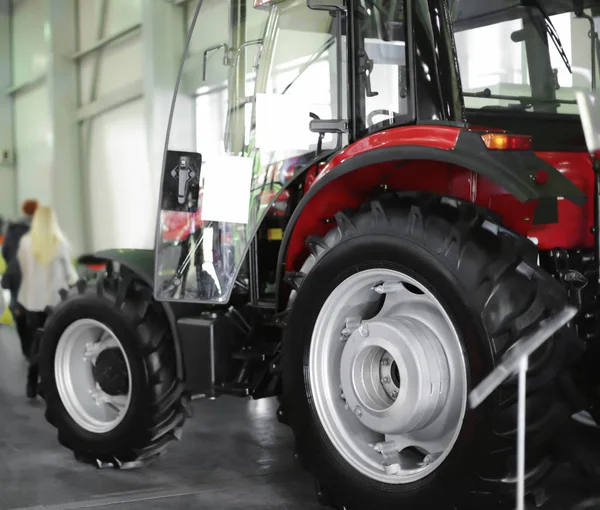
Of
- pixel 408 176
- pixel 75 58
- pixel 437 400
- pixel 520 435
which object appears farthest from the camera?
pixel 75 58

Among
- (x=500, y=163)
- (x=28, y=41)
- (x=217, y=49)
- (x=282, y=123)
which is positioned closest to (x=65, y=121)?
(x=28, y=41)

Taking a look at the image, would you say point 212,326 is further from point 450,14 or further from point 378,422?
point 450,14

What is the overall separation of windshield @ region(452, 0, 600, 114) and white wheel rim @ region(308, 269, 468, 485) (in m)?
0.75

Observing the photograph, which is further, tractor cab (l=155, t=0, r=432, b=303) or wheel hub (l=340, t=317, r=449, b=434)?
tractor cab (l=155, t=0, r=432, b=303)

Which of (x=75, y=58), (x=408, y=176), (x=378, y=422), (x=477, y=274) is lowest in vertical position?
(x=378, y=422)

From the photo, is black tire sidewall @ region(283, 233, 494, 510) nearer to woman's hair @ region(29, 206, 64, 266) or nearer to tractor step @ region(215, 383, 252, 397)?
tractor step @ region(215, 383, 252, 397)

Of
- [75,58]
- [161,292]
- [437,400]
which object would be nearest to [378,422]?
[437,400]

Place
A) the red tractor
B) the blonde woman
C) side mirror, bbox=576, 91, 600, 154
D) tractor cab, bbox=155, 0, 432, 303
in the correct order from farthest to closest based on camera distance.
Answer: the blonde woman
tractor cab, bbox=155, 0, 432, 303
side mirror, bbox=576, 91, 600, 154
the red tractor

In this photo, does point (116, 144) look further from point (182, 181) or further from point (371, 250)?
point (371, 250)

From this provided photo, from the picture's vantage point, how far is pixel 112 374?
12.3 ft

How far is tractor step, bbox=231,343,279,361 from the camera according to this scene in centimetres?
333

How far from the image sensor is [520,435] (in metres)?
2.02

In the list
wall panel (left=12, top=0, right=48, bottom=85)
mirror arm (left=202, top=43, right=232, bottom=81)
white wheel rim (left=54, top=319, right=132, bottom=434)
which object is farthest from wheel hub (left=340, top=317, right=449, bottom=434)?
wall panel (left=12, top=0, right=48, bottom=85)

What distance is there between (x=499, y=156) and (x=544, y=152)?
58 centimetres
